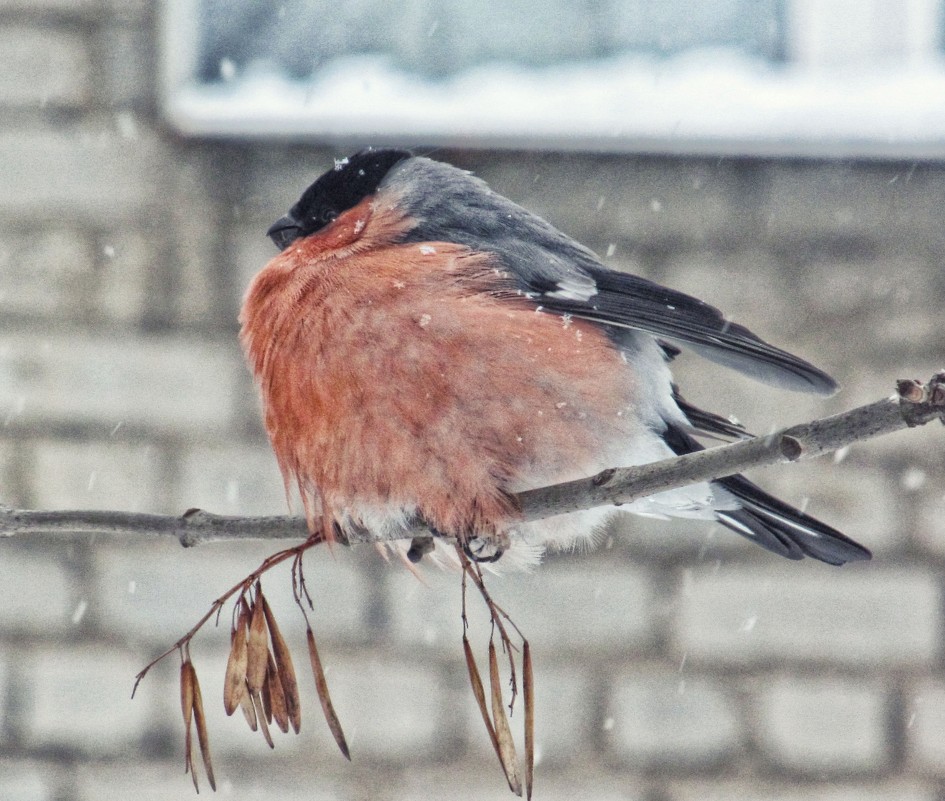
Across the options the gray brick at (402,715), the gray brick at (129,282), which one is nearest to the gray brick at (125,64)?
the gray brick at (129,282)

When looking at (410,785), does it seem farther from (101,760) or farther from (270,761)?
(101,760)

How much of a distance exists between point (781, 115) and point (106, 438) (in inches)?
54.7

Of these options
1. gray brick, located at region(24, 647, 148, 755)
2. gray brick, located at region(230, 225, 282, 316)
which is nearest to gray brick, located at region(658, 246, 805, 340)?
gray brick, located at region(230, 225, 282, 316)

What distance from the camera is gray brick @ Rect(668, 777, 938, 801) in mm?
2076

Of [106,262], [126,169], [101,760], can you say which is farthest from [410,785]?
[126,169]

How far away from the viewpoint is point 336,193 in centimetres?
133

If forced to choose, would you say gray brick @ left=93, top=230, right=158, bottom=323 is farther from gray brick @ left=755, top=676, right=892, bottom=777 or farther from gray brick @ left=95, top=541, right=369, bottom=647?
gray brick @ left=755, top=676, right=892, bottom=777

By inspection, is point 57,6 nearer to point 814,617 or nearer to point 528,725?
point 814,617

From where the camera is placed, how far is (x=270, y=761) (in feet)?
6.98

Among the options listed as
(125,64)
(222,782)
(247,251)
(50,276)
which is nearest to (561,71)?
(247,251)

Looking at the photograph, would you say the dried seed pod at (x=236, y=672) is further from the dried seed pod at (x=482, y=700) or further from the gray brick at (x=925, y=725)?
the gray brick at (x=925, y=725)

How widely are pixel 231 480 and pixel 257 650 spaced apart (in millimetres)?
1454

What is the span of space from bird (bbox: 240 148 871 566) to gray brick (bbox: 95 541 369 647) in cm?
96

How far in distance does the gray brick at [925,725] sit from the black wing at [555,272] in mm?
1236
